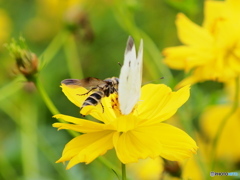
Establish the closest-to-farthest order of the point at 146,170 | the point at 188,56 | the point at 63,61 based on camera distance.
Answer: the point at 188,56, the point at 146,170, the point at 63,61

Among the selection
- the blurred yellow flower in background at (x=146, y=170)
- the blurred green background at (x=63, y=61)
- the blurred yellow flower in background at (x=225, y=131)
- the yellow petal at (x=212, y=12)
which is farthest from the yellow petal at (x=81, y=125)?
the blurred yellow flower in background at (x=225, y=131)

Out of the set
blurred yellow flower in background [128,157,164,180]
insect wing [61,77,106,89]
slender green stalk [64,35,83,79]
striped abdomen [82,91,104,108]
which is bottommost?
blurred yellow flower in background [128,157,164,180]

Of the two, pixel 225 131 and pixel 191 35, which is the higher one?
pixel 191 35

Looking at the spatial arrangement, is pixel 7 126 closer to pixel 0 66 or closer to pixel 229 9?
pixel 0 66

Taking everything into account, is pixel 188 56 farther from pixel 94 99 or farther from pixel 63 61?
pixel 63 61

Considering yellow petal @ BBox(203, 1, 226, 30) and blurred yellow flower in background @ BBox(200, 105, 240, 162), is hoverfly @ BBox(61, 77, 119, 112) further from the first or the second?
blurred yellow flower in background @ BBox(200, 105, 240, 162)

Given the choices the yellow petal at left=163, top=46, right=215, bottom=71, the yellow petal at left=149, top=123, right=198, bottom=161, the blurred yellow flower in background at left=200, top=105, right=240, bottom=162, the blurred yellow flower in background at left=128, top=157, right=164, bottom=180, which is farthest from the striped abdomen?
the blurred yellow flower in background at left=200, top=105, right=240, bottom=162

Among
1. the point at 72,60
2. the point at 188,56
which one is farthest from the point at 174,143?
the point at 72,60

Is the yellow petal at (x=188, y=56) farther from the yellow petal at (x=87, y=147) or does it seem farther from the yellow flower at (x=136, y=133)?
the yellow petal at (x=87, y=147)
